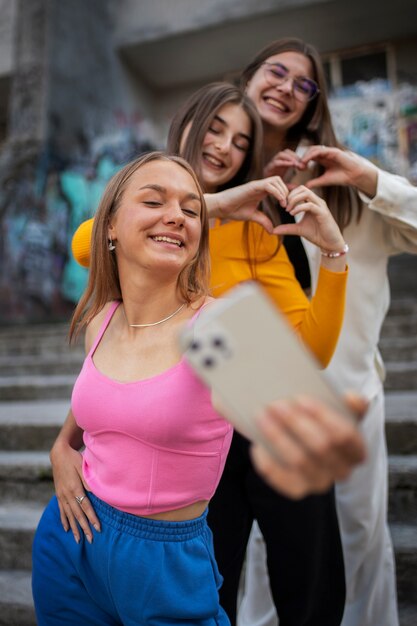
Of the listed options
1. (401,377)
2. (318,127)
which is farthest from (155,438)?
(401,377)

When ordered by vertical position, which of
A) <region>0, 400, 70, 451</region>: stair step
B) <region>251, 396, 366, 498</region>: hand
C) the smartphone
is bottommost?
<region>0, 400, 70, 451</region>: stair step

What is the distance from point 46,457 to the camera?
8.40 feet

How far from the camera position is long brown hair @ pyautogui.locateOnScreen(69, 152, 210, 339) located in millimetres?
1204

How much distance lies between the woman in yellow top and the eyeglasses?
0.65 ft

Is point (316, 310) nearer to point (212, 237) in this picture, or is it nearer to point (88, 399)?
point (212, 237)

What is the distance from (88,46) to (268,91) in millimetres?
8347

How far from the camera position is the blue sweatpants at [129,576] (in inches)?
40.3

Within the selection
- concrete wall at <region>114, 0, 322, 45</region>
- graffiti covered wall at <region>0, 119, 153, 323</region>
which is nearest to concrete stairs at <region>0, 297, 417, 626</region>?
graffiti covered wall at <region>0, 119, 153, 323</region>

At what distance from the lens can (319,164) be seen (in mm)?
1694

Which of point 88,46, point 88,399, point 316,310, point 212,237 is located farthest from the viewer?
point 88,46

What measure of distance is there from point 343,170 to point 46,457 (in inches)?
76.7

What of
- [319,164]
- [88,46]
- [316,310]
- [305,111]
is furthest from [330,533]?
[88,46]

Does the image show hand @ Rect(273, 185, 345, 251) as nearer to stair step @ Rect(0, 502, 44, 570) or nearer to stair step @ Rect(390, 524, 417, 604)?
stair step @ Rect(390, 524, 417, 604)

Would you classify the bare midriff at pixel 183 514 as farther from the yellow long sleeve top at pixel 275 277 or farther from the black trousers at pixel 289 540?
the yellow long sleeve top at pixel 275 277
